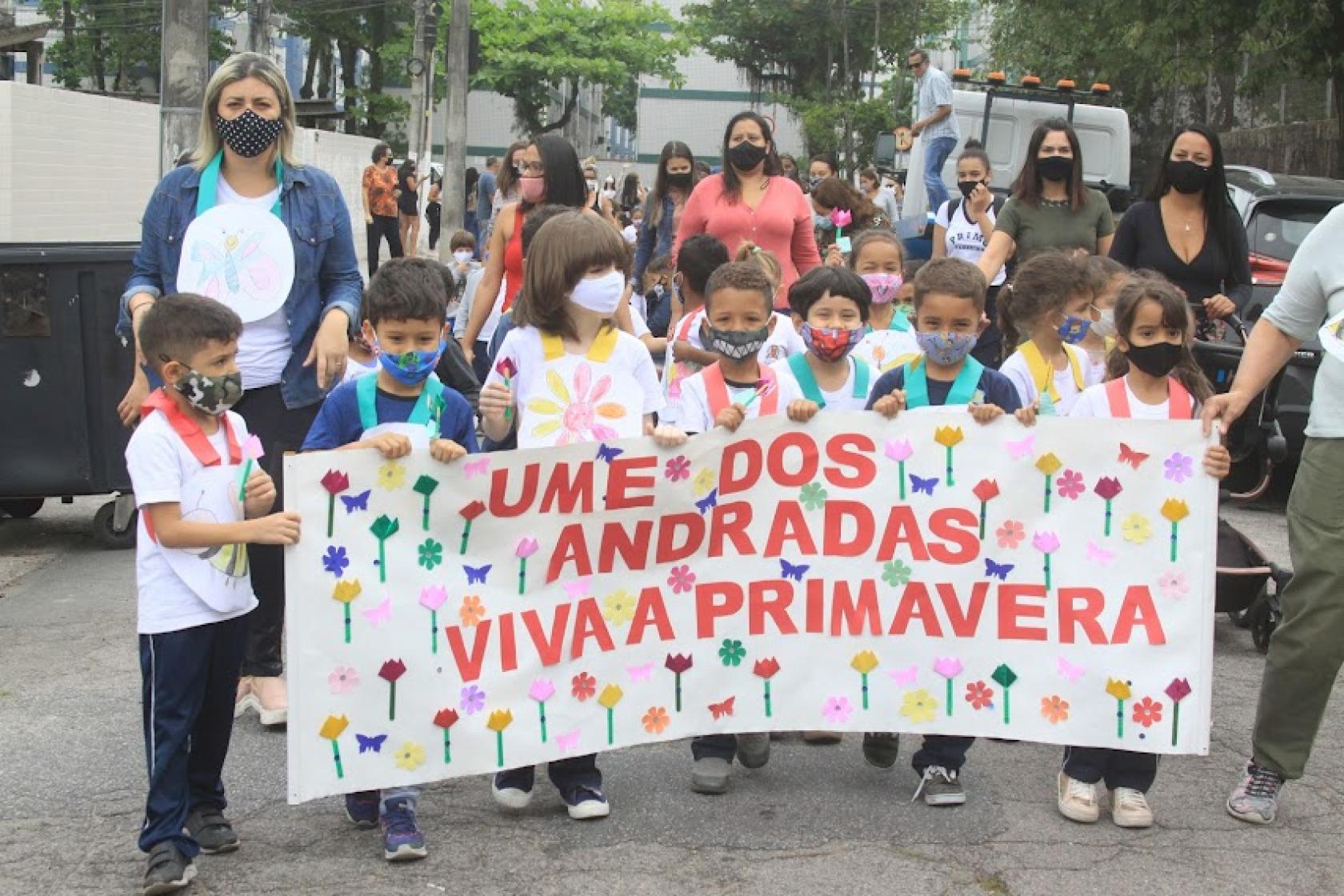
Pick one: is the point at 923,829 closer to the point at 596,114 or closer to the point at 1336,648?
the point at 1336,648

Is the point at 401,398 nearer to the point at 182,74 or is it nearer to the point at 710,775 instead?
the point at 710,775

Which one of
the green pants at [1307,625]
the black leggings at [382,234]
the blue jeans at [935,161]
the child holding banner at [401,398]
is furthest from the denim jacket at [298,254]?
the black leggings at [382,234]

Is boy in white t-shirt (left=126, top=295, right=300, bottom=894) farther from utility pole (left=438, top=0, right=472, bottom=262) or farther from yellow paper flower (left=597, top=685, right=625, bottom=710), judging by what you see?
utility pole (left=438, top=0, right=472, bottom=262)

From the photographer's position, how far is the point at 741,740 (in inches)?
205

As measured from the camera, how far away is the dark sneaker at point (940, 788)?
4945 mm

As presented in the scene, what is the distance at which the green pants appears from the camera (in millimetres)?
4773

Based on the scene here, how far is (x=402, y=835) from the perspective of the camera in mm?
4469

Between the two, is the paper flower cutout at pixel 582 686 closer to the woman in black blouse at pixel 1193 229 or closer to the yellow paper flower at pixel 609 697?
the yellow paper flower at pixel 609 697

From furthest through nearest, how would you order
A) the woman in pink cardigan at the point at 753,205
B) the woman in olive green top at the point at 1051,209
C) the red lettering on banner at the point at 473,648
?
the woman in olive green top at the point at 1051,209
the woman in pink cardigan at the point at 753,205
the red lettering on banner at the point at 473,648

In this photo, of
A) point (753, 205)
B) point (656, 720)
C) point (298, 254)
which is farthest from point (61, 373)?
point (656, 720)

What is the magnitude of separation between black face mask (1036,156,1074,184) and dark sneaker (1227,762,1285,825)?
3572mm

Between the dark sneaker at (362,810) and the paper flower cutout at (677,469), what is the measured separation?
115 centimetres

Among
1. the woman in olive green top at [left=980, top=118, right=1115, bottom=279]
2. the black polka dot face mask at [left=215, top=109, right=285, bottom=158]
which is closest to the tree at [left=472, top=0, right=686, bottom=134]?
the woman in olive green top at [left=980, top=118, right=1115, bottom=279]

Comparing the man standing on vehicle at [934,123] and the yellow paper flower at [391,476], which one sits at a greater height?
the man standing on vehicle at [934,123]
